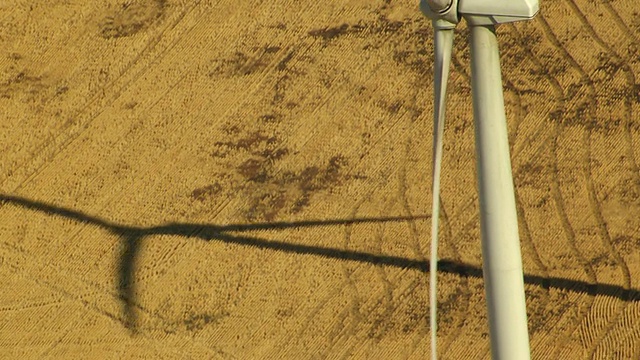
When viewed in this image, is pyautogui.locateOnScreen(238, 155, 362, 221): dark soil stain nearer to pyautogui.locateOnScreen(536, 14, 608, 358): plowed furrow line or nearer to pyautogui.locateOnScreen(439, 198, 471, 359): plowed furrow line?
pyautogui.locateOnScreen(439, 198, 471, 359): plowed furrow line

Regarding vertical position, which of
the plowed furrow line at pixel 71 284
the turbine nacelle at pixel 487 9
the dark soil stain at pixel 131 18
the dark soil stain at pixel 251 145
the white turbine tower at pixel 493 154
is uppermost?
the turbine nacelle at pixel 487 9

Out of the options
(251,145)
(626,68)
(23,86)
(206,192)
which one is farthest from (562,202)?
(23,86)

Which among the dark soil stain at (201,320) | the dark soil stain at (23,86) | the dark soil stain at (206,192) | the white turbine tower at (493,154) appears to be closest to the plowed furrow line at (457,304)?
the dark soil stain at (201,320)

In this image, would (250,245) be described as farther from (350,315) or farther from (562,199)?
(562,199)

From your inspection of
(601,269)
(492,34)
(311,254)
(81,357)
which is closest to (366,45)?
(311,254)

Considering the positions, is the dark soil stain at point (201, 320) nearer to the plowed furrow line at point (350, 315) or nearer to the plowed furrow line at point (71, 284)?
the plowed furrow line at point (71, 284)

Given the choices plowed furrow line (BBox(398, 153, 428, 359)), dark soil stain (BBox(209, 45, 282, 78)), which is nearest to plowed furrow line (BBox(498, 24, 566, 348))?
plowed furrow line (BBox(398, 153, 428, 359))
